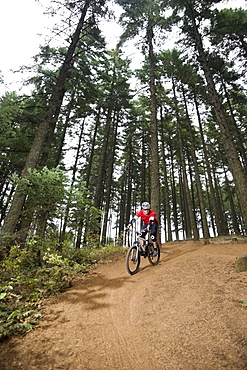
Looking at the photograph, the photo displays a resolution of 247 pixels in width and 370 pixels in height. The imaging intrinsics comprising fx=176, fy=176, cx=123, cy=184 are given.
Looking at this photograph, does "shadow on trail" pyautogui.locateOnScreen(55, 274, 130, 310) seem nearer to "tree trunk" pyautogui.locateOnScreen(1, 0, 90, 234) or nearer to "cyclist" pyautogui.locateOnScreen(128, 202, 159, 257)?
"cyclist" pyautogui.locateOnScreen(128, 202, 159, 257)

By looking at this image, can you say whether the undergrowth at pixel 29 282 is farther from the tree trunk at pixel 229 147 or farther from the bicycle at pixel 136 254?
the tree trunk at pixel 229 147

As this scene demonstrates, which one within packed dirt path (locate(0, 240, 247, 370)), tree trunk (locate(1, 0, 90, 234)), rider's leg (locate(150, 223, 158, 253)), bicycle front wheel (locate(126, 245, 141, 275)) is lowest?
packed dirt path (locate(0, 240, 247, 370))

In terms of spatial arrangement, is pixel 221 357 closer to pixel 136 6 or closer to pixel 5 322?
pixel 5 322

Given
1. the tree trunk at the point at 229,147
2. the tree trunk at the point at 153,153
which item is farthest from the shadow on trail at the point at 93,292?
the tree trunk at the point at 229,147

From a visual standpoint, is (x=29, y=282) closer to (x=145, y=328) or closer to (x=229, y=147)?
(x=145, y=328)

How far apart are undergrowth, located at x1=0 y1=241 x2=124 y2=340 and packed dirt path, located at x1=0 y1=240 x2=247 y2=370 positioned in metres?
0.24

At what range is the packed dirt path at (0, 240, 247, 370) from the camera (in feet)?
7.11

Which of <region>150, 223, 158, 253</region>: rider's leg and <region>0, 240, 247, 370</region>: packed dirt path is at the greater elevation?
<region>150, 223, 158, 253</region>: rider's leg

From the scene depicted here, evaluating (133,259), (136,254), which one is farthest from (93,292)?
(136,254)

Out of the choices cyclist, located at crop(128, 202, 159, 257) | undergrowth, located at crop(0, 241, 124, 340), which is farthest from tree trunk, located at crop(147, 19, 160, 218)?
undergrowth, located at crop(0, 241, 124, 340)

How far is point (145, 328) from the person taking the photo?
2926mm

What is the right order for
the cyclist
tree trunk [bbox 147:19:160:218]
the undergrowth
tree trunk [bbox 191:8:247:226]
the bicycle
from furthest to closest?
tree trunk [bbox 147:19:160:218]
tree trunk [bbox 191:8:247:226]
the cyclist
the bicycle
the undergrowth

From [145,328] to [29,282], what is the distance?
3264 mm

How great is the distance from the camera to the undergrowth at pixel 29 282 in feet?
10.2
